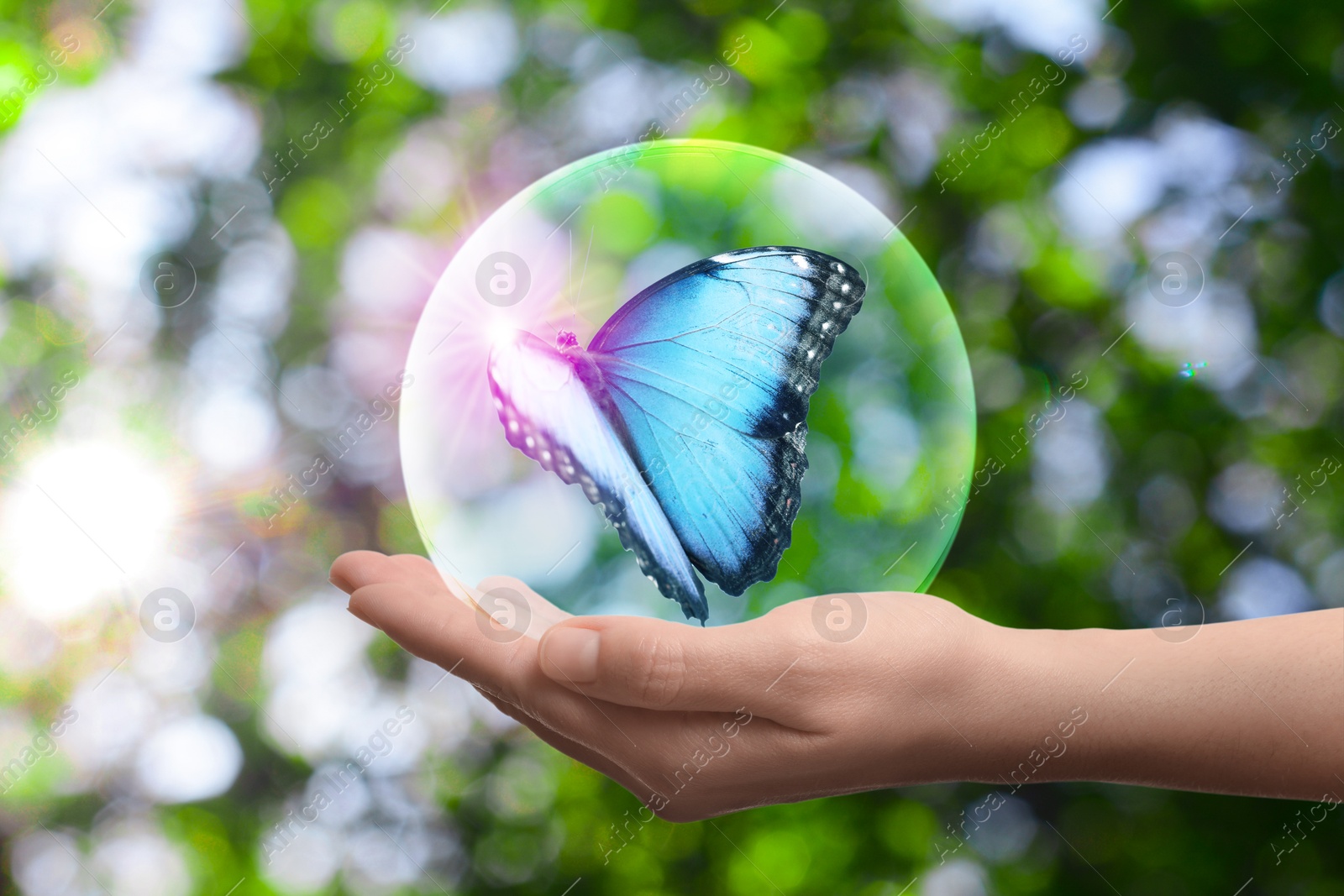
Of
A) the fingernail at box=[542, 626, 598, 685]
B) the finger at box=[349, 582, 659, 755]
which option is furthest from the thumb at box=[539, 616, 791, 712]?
the finger at box=[349, 582, 659, 755]

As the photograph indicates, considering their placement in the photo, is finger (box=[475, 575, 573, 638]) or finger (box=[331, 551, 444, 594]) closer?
finger (box=[475, 575, 573, 638])

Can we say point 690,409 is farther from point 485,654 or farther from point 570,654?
point 485,654

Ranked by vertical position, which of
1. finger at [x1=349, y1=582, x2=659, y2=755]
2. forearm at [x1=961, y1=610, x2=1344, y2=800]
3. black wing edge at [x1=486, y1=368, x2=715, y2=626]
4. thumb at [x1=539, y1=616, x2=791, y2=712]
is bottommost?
forearm at [x1=961, y1=610, x2=1344, y2=800]

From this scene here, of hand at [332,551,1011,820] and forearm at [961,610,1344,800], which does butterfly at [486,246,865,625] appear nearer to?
hand at [332,551,1011,820]

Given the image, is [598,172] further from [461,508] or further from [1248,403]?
[1248,403]

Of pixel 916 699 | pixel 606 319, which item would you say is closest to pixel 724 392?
pixel 606 319

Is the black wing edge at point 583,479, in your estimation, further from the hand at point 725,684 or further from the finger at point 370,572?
the finger at point 370,572

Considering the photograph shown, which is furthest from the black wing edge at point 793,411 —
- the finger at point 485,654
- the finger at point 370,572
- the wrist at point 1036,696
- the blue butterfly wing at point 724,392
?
the finger at point 370,572

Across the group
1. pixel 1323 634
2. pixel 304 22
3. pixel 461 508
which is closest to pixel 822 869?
pixel 1323 634
